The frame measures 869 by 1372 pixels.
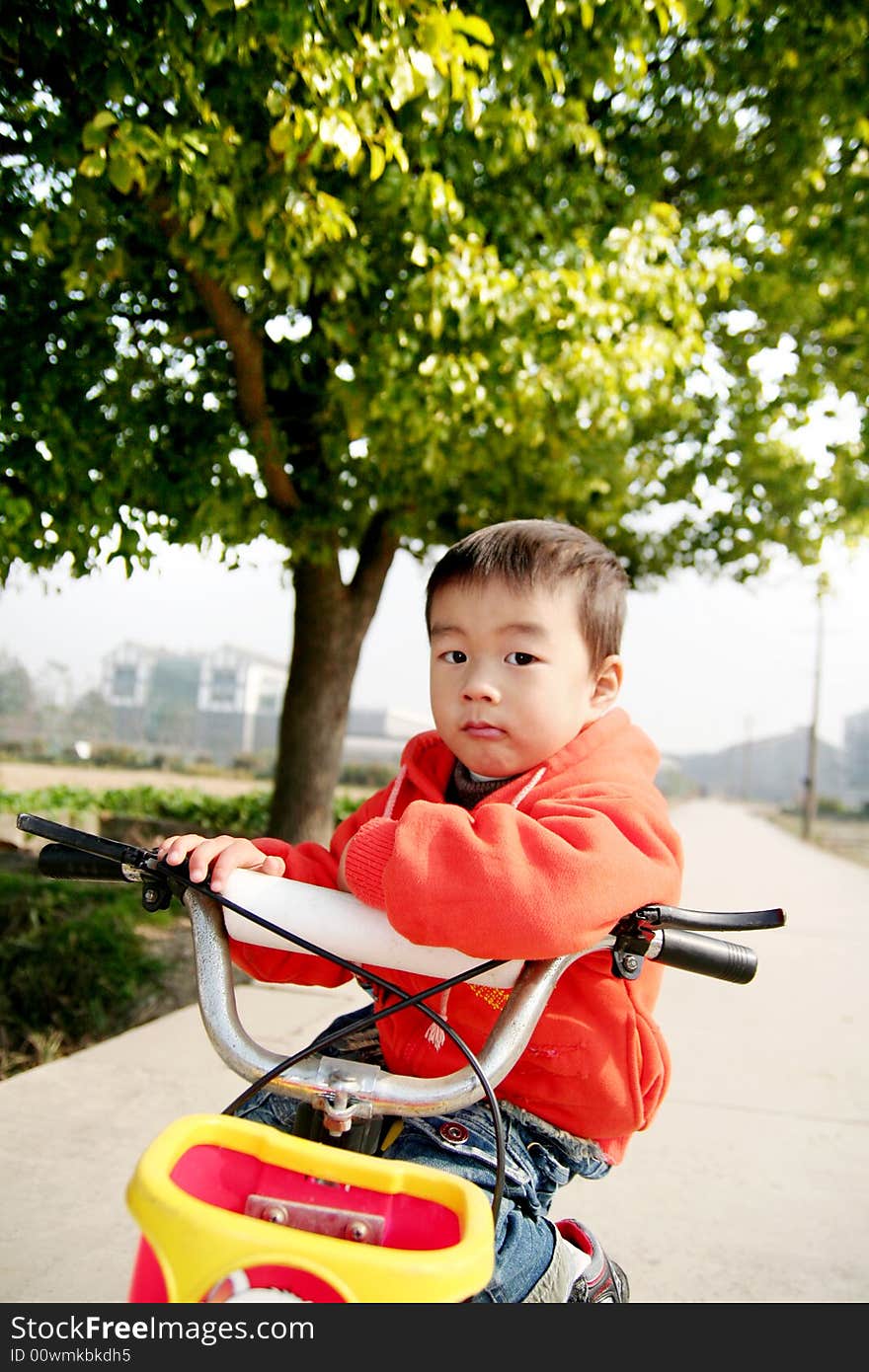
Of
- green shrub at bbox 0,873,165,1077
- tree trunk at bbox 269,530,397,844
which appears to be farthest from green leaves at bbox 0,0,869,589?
green shrub at bbox 0,873,165,1077

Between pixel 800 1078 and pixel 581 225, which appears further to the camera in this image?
pixel 581 225

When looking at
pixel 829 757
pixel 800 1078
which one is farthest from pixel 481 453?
pixel 829 757

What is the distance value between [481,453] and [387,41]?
237 centimetres

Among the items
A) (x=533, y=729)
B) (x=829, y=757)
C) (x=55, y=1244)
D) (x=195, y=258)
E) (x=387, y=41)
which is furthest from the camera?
(x=829, y=757)

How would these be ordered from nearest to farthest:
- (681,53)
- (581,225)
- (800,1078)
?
1. (800,1078)
2. (581,225)
3. (681,53)

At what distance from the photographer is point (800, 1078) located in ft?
12.9

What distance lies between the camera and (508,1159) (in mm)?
1354

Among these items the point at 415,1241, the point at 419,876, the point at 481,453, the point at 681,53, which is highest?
the point at 681,53

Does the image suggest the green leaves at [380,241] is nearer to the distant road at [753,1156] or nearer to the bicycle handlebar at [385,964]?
the bicycle handlebar at [385,964]

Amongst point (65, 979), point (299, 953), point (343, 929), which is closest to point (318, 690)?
point (65, 979)

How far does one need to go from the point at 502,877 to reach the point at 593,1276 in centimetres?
64

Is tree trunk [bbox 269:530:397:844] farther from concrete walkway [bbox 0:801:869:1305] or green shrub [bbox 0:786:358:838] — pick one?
green shrub [bbox 0:786:358:838]

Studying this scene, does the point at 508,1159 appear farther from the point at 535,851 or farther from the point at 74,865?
the point at 74,865

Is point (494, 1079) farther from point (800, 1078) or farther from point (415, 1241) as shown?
point (800, 1078)
